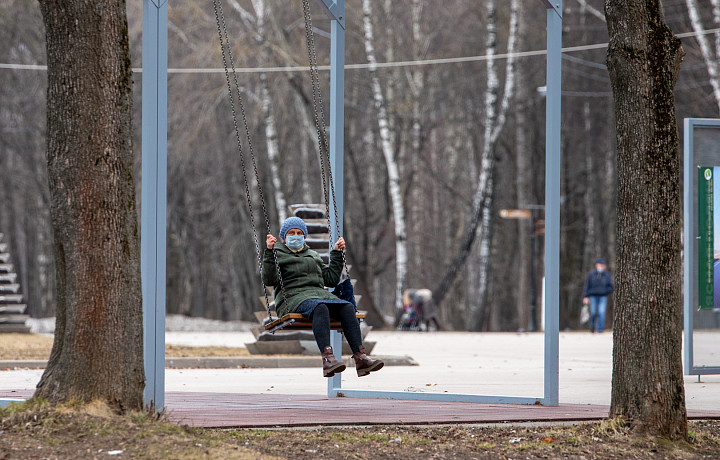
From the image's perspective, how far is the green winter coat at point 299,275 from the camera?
9711 mm

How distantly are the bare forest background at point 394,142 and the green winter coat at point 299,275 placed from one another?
17.6 m

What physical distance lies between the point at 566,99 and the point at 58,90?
3364cm

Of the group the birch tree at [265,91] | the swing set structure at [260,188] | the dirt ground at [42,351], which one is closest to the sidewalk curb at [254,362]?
the dirt ground at [42,351]

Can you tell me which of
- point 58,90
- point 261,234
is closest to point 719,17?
point 261,234

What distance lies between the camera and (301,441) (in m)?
7.17

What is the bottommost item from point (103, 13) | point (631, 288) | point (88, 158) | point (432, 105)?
point (631, 288)

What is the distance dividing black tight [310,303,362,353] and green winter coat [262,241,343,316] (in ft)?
0.43

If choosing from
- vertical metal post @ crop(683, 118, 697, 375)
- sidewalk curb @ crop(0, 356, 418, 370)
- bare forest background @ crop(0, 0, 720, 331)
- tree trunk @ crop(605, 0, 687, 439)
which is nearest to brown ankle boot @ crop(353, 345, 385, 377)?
tree trunk @ crop(605, 0, 687, 439)

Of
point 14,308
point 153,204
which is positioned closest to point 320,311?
point 153,204

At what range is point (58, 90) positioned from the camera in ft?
23.2

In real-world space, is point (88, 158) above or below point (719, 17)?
below

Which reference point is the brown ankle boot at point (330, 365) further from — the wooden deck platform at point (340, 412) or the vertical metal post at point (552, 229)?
the vertical metal post at point (552, 229)

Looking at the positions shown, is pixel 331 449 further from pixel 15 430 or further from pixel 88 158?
pixel 88 158

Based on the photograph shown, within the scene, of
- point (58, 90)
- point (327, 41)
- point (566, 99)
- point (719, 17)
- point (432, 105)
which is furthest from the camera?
point (566, 99)
